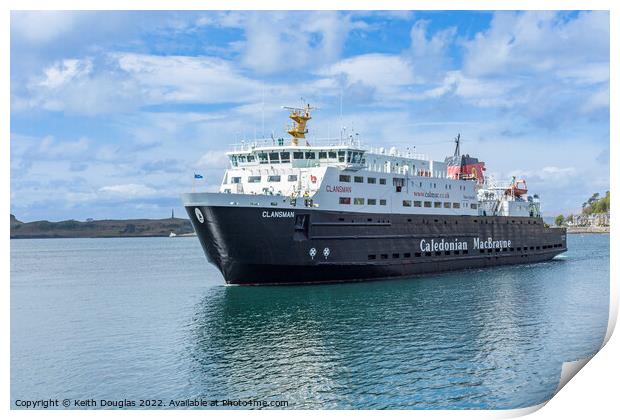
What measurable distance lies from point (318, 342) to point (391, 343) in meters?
2.24

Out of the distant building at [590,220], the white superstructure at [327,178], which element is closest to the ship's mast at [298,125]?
the white superstructure at [327,178]

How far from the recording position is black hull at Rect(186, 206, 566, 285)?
28.5 m

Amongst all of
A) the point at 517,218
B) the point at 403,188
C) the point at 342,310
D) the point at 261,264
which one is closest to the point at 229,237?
the point at 261,264

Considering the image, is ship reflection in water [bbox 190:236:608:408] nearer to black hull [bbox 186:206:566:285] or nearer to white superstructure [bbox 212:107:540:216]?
black hull [bbox 186:206:566:285]

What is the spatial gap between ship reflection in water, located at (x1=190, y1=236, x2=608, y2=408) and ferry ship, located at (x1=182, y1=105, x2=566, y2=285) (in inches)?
59.3

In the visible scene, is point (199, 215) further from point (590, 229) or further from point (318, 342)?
point (590, 229)

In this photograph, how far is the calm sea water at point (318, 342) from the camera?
51.3ft

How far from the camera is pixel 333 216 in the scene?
101 ft

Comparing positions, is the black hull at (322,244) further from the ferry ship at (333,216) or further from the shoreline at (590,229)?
the shoreline at (590,229)

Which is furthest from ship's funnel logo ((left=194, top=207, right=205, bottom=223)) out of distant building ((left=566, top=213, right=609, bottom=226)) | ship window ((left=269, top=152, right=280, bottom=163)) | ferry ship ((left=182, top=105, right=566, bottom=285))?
distant building ((left=566, top=213, right=609, bottom=226))

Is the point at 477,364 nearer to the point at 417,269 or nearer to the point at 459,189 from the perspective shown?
the point at 417,269

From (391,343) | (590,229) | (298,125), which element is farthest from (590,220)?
(391,343)

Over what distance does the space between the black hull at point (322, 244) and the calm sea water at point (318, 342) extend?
37.1 inches

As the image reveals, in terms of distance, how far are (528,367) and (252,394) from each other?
25.2 ft
